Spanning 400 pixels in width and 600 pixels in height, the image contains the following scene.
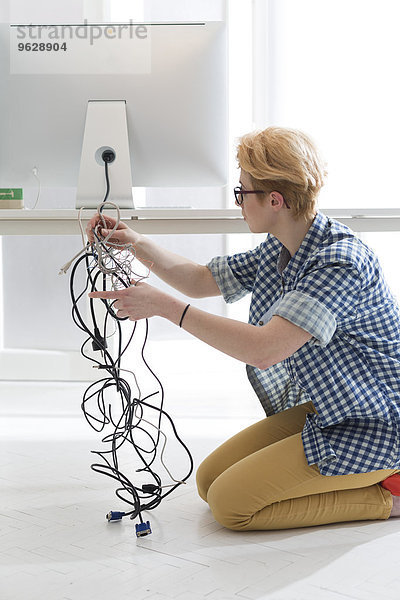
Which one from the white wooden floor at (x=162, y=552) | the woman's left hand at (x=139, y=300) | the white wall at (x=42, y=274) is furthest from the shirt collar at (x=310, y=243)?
the white wall at (x=42, y=274)

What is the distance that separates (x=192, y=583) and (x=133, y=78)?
146 cm

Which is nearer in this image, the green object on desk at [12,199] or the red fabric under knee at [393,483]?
the red fabric under knee at [393,483]

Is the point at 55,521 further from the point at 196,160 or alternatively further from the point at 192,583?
the point at 196,160

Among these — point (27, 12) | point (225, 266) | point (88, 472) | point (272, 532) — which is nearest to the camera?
point (272, 532)

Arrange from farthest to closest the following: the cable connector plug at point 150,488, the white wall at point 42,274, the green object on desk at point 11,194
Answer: the white wall at point 42,274 < the green object on desk at point 11,194 < the cable connector plug at point 150,488

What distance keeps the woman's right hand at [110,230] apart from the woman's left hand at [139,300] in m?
0.27

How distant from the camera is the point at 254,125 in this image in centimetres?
384

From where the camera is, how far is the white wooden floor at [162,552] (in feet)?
4.69

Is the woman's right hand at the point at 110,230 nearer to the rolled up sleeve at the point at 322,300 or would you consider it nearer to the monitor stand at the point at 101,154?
the monitor stand at the point at 101,154

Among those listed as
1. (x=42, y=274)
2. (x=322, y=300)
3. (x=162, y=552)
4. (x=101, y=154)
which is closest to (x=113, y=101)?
(x=101, y=154)

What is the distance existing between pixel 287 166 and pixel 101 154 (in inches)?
30.2

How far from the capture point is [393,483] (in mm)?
1747

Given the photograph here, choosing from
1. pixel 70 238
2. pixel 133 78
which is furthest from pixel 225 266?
pixel 70 238

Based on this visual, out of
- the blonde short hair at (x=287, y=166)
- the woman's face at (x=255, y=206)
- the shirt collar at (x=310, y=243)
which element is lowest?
the shirt collar at (x=310, y=243)
